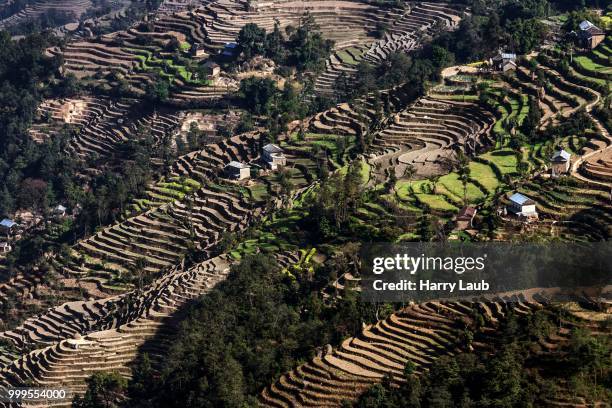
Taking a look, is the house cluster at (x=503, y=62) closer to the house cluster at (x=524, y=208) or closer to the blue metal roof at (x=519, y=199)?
the blue metal roof at (x=519, y=199)

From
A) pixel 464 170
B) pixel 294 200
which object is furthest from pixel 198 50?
pixel 464 170

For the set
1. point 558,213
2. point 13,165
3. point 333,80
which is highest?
point 558,213

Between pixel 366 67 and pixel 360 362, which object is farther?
pixel 366 67

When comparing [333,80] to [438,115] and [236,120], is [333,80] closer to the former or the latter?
[236,120]

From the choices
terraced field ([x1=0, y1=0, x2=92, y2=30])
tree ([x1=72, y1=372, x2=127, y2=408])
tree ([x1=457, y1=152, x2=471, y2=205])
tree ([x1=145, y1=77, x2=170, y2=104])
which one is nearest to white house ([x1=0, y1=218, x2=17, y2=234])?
tree ([x1=145, y1=77, x2=170, y2=104])

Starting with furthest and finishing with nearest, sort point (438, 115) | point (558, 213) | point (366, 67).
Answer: point (366, 67) → point (438, 115) → point (558, 213)

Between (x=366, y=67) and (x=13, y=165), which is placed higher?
(x=366, y=67)

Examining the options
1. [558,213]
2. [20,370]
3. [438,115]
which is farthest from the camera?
[438,115]

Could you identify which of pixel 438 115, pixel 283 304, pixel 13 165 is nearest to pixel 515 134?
pixel 438 115
